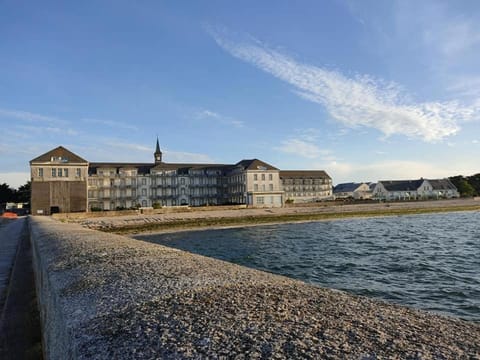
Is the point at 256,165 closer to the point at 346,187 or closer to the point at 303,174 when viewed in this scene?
the point at 303,174

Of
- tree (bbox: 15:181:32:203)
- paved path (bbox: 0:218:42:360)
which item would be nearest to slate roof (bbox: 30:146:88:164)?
tree (bbox: 15:181:32:203)

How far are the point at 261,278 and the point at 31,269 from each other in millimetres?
7992

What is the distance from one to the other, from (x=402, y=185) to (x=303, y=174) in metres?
38.2

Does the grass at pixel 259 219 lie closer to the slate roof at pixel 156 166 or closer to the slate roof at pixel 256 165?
the slate roof at pixel 256 165

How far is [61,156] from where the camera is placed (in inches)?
2147

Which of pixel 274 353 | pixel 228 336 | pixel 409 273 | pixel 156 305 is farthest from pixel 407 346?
pixel 409 273

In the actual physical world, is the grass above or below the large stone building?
below

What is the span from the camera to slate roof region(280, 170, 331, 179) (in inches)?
4067

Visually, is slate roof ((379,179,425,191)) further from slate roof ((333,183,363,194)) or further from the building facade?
the building facade

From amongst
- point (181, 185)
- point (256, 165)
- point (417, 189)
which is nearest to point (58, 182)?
point (181, 185)

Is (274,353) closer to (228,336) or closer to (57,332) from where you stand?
(228,336)

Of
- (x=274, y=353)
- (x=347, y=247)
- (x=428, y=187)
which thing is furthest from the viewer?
(x=428, y=187)

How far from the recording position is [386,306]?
2.86m

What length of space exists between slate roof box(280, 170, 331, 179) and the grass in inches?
1686
